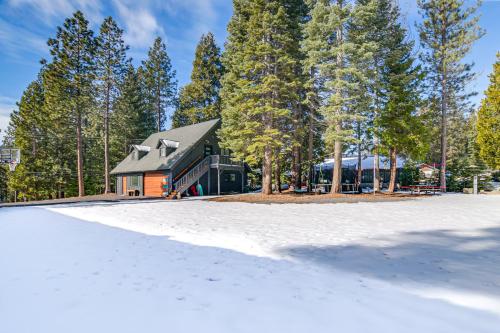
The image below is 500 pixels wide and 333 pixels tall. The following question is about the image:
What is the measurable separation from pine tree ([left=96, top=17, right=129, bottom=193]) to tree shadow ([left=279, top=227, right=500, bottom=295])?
90.2ft

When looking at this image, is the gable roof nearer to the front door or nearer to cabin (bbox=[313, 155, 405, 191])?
the front door

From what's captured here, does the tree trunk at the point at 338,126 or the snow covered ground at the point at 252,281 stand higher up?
the tree trunk at the point at 338,126

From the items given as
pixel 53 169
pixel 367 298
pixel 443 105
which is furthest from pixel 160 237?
pixel 53 169

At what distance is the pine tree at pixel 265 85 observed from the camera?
1858 cm

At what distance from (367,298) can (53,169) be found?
3951 cm

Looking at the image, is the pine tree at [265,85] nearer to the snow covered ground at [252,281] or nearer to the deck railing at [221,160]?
the deck railing at [221,160]

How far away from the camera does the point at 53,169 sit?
33000 mm

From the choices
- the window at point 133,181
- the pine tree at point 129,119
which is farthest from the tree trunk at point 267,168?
the pine tree at point 129,119

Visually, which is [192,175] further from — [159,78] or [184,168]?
[159,78]

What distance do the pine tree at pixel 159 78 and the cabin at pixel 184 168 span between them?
1087 centimetres

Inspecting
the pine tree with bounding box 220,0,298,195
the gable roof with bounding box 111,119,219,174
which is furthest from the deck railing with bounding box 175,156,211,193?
the pine tree with bounding box 220,0,298,195

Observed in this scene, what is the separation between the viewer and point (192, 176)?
2445 centimetres

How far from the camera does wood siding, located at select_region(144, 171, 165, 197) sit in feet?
80.6

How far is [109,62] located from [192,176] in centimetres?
1473
